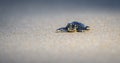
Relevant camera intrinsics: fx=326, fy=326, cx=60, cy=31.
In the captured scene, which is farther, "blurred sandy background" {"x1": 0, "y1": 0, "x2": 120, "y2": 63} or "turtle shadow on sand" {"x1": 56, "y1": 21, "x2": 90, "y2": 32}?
"turtle shadow on sand" {"x1": 56, "y1": 21, "x2": 90, "y2": 32}

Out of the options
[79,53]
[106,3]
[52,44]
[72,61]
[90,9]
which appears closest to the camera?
[72,61]

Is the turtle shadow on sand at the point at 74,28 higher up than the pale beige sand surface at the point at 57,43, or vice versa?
the turtle shadow on sand at the point at 74,28

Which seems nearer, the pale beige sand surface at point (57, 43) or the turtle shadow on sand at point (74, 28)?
the pale beige sand surface at point (57, 43)

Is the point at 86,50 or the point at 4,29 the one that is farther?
the point at 4,29

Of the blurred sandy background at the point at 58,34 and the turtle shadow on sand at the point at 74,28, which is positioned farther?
the turtle shadow on sand at the point at 74,28

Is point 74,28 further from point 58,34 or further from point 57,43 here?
point 57,43

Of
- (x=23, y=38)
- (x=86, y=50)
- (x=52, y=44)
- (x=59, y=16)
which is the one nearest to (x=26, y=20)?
(x=59, y=16)

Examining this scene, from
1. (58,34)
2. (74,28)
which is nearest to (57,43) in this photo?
(58,34)

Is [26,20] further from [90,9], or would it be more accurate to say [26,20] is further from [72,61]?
[72,61]

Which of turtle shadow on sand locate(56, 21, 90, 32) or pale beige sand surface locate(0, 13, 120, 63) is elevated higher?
turtle shadow on sand locate(56, 21, 90, 32)
